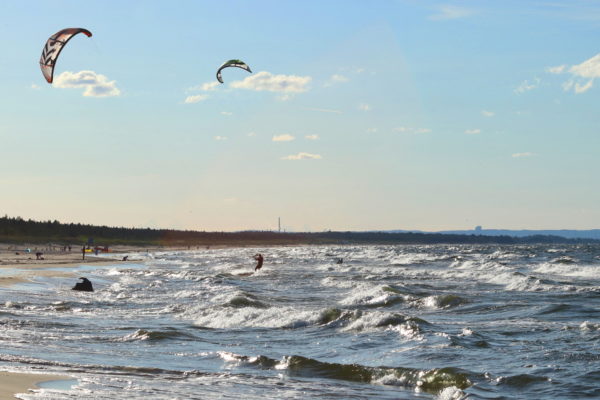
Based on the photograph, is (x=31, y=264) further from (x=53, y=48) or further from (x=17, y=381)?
(x=17, y=381)

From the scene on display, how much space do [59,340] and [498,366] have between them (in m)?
8.25

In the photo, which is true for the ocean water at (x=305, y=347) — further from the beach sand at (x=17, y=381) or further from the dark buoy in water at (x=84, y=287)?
the dark buoy in water at (x=84, y=287)

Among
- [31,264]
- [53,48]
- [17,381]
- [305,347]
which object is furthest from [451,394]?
[31,264]

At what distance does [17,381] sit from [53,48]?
19005 mm

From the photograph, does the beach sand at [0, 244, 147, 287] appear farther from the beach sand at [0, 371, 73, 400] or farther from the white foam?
the white foam

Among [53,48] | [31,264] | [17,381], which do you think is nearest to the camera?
[17,381]

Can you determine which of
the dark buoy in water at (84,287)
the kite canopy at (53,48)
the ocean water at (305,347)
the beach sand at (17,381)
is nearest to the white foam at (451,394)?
the ocean water at (305,347)

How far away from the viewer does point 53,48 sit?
27.2m

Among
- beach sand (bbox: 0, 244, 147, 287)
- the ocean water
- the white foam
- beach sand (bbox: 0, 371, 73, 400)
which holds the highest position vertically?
beach sand (bbox: 0, 244, 147, 287)

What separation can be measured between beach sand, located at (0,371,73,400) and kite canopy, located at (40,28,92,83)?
17239 millimetres

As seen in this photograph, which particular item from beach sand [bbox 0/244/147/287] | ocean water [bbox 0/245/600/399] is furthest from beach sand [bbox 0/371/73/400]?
beach sand [bbox 0/244/147/287]

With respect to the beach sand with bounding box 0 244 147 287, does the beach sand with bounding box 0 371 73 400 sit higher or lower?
lower

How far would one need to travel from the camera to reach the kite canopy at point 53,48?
26.5 meters

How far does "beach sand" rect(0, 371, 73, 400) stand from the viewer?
962 centimetres
